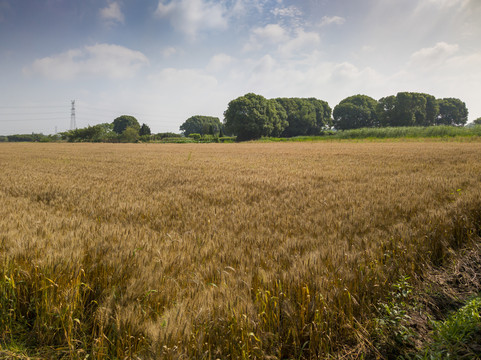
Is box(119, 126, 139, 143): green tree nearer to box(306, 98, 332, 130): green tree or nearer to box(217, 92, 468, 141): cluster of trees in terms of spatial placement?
box(217, 92, 468, 141): cluster of trees

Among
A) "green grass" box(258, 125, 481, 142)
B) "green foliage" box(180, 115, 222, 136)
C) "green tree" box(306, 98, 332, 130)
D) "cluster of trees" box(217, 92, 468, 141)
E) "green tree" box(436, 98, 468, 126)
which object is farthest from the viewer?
"green foliage" box(180, 115, 222, 136)

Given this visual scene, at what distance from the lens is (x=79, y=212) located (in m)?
3.99

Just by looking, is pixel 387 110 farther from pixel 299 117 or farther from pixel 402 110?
pixel 299 117

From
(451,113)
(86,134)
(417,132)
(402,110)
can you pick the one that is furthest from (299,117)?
(451,113)

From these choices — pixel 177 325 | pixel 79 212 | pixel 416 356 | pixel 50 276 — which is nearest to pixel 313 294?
pixel 416 356

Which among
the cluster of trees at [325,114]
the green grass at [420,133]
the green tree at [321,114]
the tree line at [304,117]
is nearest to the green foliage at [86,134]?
the tree line at [304,117]

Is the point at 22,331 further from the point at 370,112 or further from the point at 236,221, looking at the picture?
the point at 370,112

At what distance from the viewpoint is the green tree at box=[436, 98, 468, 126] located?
115m

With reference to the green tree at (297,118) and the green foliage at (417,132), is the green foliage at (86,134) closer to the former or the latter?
the green tree at (297,118)

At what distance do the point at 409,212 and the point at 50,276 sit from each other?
4589 millimetres

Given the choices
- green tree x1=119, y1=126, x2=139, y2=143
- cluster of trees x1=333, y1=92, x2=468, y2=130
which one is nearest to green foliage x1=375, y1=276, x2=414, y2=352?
green tree x1=119, y1=126, x2=139, y2=143

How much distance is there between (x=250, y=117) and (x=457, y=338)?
244ft

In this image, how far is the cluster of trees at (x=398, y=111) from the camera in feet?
274

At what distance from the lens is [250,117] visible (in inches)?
2879
